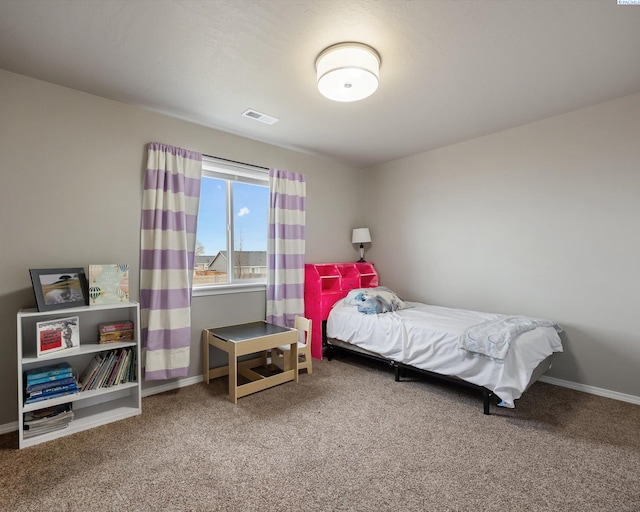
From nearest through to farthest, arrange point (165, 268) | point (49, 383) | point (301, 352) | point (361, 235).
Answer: point (49, 383) → point (165, 268) → point (301, 352) → point (361, 235)

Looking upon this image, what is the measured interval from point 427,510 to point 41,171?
3.22m

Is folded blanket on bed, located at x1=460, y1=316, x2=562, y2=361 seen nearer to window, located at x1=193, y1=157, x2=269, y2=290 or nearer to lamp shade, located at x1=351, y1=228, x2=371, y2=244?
lamp shade, located at x1=351, y1=228, x2=371, y2=244

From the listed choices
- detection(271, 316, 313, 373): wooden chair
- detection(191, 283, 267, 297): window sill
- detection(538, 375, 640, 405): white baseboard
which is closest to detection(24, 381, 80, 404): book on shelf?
detection(191, 283, 267, 297): window sill

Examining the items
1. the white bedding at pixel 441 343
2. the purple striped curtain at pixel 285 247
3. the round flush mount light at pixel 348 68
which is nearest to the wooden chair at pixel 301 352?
the purple striped curtain at pixel 285 247

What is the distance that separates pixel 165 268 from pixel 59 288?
2.43 ft

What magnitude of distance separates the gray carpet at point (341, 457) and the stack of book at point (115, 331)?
1.97 feet

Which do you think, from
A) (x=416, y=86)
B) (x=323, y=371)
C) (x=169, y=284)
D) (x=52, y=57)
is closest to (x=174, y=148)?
(x=52, y=57)

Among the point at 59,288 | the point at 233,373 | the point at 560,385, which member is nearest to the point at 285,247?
the point at 233,373

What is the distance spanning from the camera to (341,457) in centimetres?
192

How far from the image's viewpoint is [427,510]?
4.96 feet

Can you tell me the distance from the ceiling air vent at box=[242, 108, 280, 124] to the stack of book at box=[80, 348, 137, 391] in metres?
2.23

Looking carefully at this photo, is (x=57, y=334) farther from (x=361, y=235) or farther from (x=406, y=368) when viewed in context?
(x=361, y=235)

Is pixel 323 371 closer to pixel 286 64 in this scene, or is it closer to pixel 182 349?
pixel 182 349

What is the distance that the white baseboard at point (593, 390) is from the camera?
2660 millimetres
